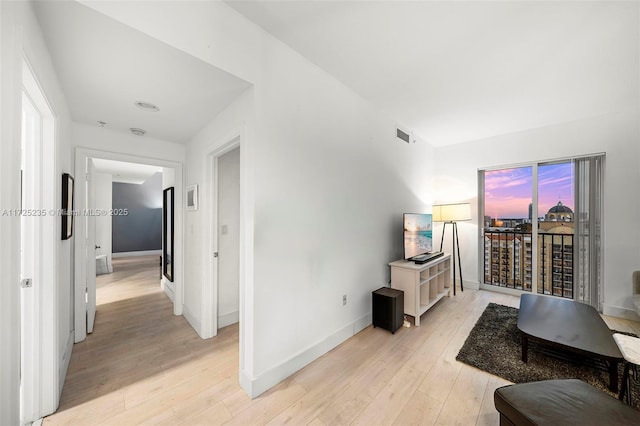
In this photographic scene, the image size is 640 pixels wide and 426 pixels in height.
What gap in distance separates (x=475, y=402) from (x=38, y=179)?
11.1ft

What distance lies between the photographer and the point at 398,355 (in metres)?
2.30

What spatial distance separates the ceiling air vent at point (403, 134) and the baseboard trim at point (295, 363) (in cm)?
264

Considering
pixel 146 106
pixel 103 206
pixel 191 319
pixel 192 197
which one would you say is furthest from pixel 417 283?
pixel 103 206

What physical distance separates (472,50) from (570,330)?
101 inches

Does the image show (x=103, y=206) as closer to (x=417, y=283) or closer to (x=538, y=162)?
(x=417, y=283)

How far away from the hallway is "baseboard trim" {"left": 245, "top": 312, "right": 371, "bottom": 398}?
0.36 ft

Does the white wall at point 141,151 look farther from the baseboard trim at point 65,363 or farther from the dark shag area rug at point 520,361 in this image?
the dark shag area rug at point 520,361

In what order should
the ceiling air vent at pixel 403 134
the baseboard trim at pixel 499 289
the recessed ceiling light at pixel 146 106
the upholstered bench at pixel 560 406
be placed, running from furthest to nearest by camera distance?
1. the baseboard trim at pixel 499 289
2. the ceiling air vent at pixel 403 134
3. the recessed ceiling light at pixel 146 106
4. the upholstered bench at pixel 560 406

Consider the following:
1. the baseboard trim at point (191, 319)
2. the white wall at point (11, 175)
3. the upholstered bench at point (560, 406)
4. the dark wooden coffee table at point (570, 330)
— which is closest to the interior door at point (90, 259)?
the baseboard trim at point (191, 319)

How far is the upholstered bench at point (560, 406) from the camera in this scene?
1157 mm

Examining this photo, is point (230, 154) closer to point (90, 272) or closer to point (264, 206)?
point (264, 206)

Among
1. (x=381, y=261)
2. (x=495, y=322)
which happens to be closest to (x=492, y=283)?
(x=495, y=322)

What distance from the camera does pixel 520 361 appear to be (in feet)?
7.15

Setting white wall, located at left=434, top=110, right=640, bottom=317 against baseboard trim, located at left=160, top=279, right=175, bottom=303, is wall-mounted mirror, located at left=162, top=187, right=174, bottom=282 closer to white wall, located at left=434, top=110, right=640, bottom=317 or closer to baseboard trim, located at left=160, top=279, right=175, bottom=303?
baseboard trim, located at left=160, top=279, right=175, bottom=303
